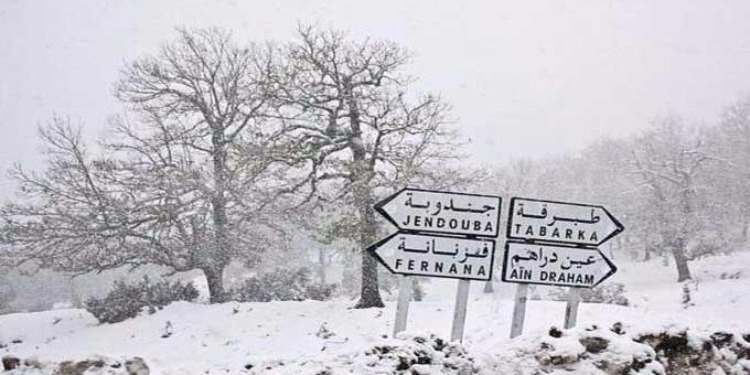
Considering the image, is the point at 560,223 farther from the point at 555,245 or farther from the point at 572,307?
the point at 572,307

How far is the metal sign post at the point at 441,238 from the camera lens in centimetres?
635

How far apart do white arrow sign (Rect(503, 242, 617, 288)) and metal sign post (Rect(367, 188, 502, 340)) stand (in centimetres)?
33

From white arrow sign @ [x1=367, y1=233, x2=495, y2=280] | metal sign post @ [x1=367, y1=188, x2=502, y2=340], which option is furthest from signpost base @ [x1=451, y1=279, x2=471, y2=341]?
white arrow sign @ [x1=367, y1=233, x2=495, y2=280]

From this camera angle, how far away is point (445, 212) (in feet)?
21.3

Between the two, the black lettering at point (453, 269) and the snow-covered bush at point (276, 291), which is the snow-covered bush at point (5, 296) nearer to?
the snow-covered bush at point (276, 291)

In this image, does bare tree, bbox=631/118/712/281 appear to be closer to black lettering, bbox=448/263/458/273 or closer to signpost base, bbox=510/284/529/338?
signpost base, bbox=510/284/529/338

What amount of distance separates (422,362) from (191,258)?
1775cm

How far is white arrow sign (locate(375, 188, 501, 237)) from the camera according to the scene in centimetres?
639

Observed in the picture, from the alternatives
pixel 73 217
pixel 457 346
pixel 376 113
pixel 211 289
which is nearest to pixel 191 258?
pixel 211 289

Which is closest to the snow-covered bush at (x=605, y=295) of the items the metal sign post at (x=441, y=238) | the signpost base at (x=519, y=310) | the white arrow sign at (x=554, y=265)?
the white arrow sign at (x=554, y=265)

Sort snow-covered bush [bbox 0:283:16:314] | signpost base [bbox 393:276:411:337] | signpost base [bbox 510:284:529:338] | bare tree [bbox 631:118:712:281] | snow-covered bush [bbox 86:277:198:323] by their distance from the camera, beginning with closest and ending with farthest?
1. signpost base [bbox 393:276:411:337]
2. signpost base [bbox 510:284:529:338]
3. snow-covered bush [bbox 86:277:198:323]
4. bare tree [bbox 631:118:712:281]
5. snow-covered bush [bbox 0:283:16:314]

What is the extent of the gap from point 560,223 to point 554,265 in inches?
20.1

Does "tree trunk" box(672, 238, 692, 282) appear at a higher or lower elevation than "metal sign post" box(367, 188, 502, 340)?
higher

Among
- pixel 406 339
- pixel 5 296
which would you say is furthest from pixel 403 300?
pixel 5 296
